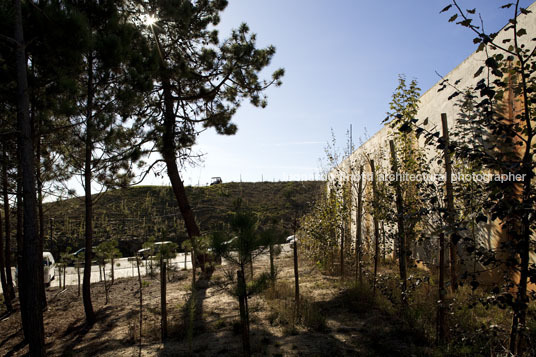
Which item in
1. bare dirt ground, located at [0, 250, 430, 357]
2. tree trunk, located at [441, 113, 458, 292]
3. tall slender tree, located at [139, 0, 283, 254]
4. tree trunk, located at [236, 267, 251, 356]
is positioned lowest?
bare dirt ground, located at [0, 250, 430, 357]

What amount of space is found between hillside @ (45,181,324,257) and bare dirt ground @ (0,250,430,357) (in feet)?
20.9

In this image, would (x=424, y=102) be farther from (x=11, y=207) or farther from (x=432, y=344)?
(x=11, y=207)

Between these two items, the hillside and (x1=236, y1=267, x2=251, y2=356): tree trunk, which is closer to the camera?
(x1=236, y1=267, x2=251, y2=356): tree trunk

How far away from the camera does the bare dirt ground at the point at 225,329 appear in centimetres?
359

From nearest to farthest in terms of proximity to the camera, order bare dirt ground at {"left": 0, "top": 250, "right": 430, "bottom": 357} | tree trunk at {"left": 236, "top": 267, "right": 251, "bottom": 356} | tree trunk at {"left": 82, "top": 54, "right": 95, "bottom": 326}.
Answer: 1. tree trunk at {"left": 236, "top": 267, "right": 251, "bottom": 356}
2. bare dirt ground at {"left": 0, "top": 250, "right": 430, "bottom": 357}
3. tree trunk at {"left": 82, "top": 54, "right": 95, "bottom": 326}

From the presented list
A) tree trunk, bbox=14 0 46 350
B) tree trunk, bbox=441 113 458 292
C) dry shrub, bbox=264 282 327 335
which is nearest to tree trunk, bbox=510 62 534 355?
tree trunk, bbox=441 113 458 292

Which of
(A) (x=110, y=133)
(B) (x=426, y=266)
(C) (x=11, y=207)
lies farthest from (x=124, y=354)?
(B) (x=426, y=266)

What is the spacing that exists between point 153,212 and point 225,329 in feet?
57.6

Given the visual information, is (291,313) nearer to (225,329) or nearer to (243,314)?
(225,329)

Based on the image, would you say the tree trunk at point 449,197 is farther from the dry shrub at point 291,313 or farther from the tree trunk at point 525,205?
the dry shrub at point 291,313

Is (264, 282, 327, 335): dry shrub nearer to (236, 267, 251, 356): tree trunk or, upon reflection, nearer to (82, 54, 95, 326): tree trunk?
(236, 267, 251, 356): tree trunk

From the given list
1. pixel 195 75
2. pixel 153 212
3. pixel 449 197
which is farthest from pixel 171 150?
pixel 153 212

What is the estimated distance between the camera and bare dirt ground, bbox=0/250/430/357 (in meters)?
3.59

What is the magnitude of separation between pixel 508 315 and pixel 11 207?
9401mm
